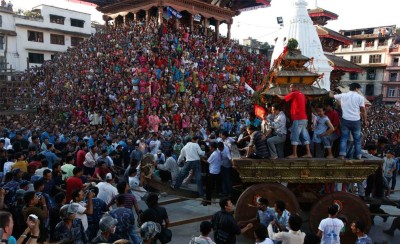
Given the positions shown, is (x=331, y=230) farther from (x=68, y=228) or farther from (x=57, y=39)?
(x=57, y=39)

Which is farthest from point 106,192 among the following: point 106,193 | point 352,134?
point 352,134

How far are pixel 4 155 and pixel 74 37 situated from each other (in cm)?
3235

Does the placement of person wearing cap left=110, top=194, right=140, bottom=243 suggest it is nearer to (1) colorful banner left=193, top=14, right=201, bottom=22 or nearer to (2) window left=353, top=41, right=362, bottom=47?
(1) colorful banner left=193, top=14, right=201, bottom=22

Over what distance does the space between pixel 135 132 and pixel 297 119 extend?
1014cm

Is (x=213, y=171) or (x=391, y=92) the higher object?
(x=391, y=92)

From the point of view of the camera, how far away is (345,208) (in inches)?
255

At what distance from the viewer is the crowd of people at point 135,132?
5398 millimetres

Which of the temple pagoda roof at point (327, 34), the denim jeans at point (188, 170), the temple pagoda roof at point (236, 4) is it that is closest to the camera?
the denim jeans at point (188, 170)

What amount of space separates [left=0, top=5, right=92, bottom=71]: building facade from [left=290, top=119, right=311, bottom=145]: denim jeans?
107 feet

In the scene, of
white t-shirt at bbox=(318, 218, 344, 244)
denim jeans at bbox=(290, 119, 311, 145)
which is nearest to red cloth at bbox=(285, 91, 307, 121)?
denim jeans at bbox=(290, 119, 311, 145)

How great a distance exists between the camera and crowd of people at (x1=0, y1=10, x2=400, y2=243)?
5.40 meters

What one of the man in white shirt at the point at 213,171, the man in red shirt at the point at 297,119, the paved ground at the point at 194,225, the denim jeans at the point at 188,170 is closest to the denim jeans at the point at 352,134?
the man in red shirt at the point at 297,119

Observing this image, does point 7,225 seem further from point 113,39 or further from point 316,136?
point 113,39

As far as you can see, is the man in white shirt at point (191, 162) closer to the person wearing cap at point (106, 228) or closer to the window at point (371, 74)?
the person wearing cap at point (106, 228)
